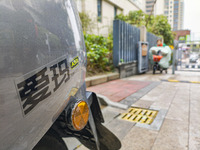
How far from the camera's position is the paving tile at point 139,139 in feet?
5.94

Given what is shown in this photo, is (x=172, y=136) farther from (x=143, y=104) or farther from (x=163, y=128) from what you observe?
(x=143, y=104)

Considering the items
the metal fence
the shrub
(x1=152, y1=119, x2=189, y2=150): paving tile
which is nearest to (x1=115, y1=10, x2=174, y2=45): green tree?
the metal fence

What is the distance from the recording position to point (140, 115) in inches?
105

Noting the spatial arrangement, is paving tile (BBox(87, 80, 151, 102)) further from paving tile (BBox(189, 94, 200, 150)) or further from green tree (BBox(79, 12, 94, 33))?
green tree (BBox(79, 12, 94, 33))

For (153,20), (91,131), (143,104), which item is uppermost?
(153,20)

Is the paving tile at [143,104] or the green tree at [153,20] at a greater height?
the green tree at [153,20]

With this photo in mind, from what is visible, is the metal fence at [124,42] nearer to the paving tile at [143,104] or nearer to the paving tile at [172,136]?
the paving tile at [143,104]

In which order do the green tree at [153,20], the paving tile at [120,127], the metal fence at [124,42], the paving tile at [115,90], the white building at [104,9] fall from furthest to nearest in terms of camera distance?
the green tree at [153,20]
the white building at [104,9]
the metal fence at [124,42]
the paving tile at [115,90]
the paving tile at [120,127]

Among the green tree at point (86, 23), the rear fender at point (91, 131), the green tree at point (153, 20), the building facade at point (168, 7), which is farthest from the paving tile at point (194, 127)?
the green tree at point (153, 20)

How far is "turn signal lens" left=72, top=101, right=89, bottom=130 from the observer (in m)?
0.90

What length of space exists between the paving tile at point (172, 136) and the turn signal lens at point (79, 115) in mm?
1196

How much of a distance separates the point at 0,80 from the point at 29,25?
10.3 inches

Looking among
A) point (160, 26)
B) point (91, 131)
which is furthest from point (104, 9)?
point (91, 131)

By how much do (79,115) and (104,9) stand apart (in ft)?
46.3
